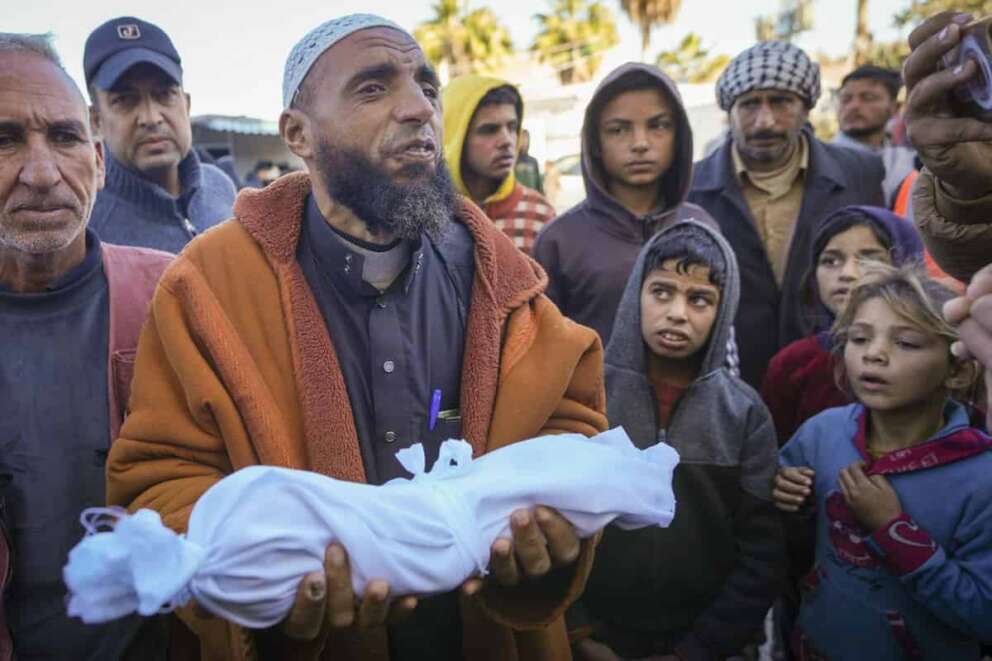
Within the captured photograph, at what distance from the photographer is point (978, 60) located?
4.51 feet

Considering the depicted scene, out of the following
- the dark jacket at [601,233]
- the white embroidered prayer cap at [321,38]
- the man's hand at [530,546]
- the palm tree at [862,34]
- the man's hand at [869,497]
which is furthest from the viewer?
the palm tree at [862,34]

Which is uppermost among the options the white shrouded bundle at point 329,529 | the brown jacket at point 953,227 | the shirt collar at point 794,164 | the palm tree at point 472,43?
the palm tree at point 472,43

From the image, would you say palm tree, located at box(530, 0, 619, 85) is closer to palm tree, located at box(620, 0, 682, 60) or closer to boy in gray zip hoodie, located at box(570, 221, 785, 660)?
palm tree, located at box(620, 0, 682, 60)

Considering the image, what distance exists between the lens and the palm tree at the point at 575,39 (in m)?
33.1

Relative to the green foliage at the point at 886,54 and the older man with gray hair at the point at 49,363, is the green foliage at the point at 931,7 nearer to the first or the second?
the green foliage at the point at 886,54

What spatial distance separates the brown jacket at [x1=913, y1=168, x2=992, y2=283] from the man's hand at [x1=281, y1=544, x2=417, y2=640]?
1.44 meters

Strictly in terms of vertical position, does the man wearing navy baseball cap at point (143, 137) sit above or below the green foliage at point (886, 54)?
below

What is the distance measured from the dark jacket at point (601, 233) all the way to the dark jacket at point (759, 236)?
0.50 m

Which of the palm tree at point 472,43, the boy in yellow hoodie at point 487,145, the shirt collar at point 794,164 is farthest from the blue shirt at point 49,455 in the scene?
the palm tree at point 472,43

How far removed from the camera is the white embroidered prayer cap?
1.85 m

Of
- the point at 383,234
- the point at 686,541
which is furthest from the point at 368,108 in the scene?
the point at 686,541

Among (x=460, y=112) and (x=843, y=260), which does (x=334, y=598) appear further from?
(x=460, y=112)

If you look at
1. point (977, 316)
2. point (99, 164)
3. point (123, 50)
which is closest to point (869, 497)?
point (977, 316)

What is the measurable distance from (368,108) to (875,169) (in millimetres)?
3278
